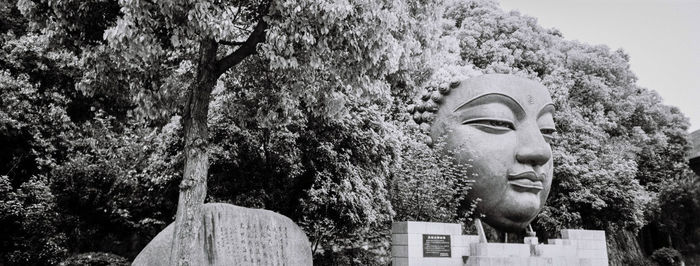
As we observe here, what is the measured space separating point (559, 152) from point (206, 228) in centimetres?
1030

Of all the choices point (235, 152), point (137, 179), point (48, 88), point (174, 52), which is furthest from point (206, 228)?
Answer: point (48, 88)

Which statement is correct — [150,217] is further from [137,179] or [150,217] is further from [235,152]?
[235,152]

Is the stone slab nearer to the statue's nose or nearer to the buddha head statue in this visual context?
the buddha head statue

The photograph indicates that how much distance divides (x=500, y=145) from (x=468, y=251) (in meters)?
2.00

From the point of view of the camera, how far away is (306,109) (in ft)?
36.2

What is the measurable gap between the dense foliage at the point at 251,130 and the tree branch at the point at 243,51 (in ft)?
0.58

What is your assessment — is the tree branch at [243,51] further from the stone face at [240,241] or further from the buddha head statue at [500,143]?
the buddha head statue at [500,143]

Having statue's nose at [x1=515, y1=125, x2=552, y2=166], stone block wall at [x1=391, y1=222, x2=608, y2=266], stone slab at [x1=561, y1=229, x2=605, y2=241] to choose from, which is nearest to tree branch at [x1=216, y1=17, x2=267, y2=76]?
stone block wall at [x1=391, y1=222, x2=608, y2=266]

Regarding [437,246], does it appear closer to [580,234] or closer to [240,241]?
[240,241]

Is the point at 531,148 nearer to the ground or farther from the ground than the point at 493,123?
nearer to the ground

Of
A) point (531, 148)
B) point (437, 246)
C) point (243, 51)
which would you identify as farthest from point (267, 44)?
point (531, 148)

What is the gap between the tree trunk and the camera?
7.36 m

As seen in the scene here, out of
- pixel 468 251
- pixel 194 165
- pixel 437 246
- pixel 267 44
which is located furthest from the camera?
pixel 468 251

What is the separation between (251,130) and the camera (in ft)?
36.6
